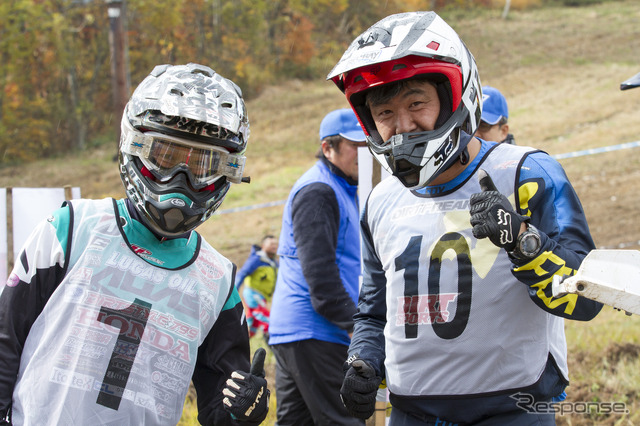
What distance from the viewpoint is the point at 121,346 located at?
112 inches

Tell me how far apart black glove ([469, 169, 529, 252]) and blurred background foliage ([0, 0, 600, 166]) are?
43241 millimetres

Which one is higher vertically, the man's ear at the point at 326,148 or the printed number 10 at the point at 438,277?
the printed number 10 at the point at 438,277

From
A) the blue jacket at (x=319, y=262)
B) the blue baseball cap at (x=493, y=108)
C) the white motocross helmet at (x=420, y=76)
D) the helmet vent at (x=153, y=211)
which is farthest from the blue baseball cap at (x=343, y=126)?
the helmet vent at (x=153, y=211)

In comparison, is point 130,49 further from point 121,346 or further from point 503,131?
point 121,346

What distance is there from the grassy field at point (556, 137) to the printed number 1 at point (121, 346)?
138 inches

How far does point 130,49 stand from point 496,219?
1955 inches

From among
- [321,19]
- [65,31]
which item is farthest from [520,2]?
[65,31]

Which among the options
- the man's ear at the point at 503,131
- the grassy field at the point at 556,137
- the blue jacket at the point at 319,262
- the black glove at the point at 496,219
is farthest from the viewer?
the grassy field at the point at 556,137

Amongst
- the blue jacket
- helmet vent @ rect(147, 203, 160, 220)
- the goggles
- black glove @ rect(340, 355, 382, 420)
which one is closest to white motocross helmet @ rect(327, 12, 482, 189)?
the goggles

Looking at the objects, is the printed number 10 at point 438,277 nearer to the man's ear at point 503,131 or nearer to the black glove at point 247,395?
the black glove at point 247,395

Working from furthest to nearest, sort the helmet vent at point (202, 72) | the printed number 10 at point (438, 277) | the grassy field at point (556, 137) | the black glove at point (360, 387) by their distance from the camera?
the grassy field at point (556, 137) → the helmet vent at point (202, 72) → the black glove at point (360, 387) → the printed number 10 at point (438, 277)

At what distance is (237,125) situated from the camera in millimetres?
3250

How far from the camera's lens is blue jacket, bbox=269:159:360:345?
187 inches

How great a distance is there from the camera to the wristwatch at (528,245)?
7.81ft
